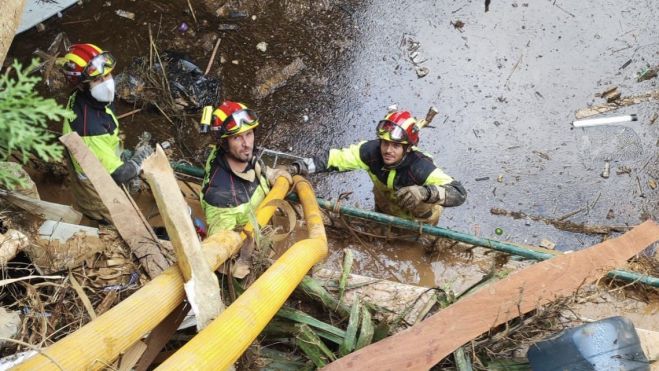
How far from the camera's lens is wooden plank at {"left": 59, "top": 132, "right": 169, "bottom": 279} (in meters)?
3.28

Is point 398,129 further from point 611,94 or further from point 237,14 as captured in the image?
point 611,94

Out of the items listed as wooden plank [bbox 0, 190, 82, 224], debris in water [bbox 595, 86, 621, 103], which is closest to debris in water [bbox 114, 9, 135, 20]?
wooden plank [bbox 0, 190, 82, 224]

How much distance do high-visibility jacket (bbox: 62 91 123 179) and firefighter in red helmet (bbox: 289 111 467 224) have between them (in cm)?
163

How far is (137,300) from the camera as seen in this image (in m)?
2.46

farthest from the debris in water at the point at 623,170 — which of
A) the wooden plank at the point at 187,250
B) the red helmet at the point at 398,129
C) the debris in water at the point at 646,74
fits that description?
the wooden plank at the point at 187,250

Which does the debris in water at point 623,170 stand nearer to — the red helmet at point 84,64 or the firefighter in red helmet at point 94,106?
the firefighter in red helmet at point 94,106

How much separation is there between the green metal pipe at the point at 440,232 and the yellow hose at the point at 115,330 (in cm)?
244

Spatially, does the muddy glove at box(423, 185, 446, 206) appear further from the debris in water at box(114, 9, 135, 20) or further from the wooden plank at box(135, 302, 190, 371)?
the debris in water at box(114, 9, 135, 20)

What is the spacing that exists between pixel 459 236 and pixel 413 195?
0.57m

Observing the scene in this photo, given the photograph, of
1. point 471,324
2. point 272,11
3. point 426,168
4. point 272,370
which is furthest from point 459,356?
point 272,11

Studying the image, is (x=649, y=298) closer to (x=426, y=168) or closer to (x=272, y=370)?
(x=426, y=168)

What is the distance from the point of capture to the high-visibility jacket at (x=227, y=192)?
14.9 ft

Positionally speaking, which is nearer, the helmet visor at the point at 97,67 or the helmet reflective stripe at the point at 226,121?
the helmet reflective stripe at the point at 226,121

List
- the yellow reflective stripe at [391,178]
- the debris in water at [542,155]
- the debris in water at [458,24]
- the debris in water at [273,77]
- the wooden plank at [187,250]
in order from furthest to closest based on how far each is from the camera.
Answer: the debris in water at [458,24], the debris in water at [273,77], the debris in water at [542,155], the yellow reflective stripe at [391,178], the wooden plank at [187,250]
